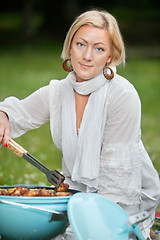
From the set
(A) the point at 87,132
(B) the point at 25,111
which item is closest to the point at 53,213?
(A) the point at 87,132

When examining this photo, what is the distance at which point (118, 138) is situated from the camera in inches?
118

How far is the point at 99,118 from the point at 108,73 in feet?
0.95

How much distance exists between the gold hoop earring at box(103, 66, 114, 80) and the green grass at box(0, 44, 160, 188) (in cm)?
170

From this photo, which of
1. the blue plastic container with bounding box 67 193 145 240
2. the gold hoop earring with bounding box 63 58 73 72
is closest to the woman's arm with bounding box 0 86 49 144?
the gold hoop earring with bounding box 63 58 73 72

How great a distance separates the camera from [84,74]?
2.98 metres

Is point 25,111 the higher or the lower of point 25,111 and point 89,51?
the lower

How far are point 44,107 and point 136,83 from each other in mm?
8570

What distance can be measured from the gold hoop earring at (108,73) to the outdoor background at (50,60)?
174cm

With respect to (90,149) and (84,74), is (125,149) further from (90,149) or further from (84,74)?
(84,74)

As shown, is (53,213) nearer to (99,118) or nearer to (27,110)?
(99,118)

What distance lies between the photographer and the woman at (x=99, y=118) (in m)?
2.94

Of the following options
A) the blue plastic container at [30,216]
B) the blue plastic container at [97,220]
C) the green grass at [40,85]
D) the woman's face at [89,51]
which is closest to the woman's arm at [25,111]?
the woman's face at [89,51]

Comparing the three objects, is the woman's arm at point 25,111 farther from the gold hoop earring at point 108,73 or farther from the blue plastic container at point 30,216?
the blue plastic container at point 30,216

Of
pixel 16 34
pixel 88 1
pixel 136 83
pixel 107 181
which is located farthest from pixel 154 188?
pixel 88 1
